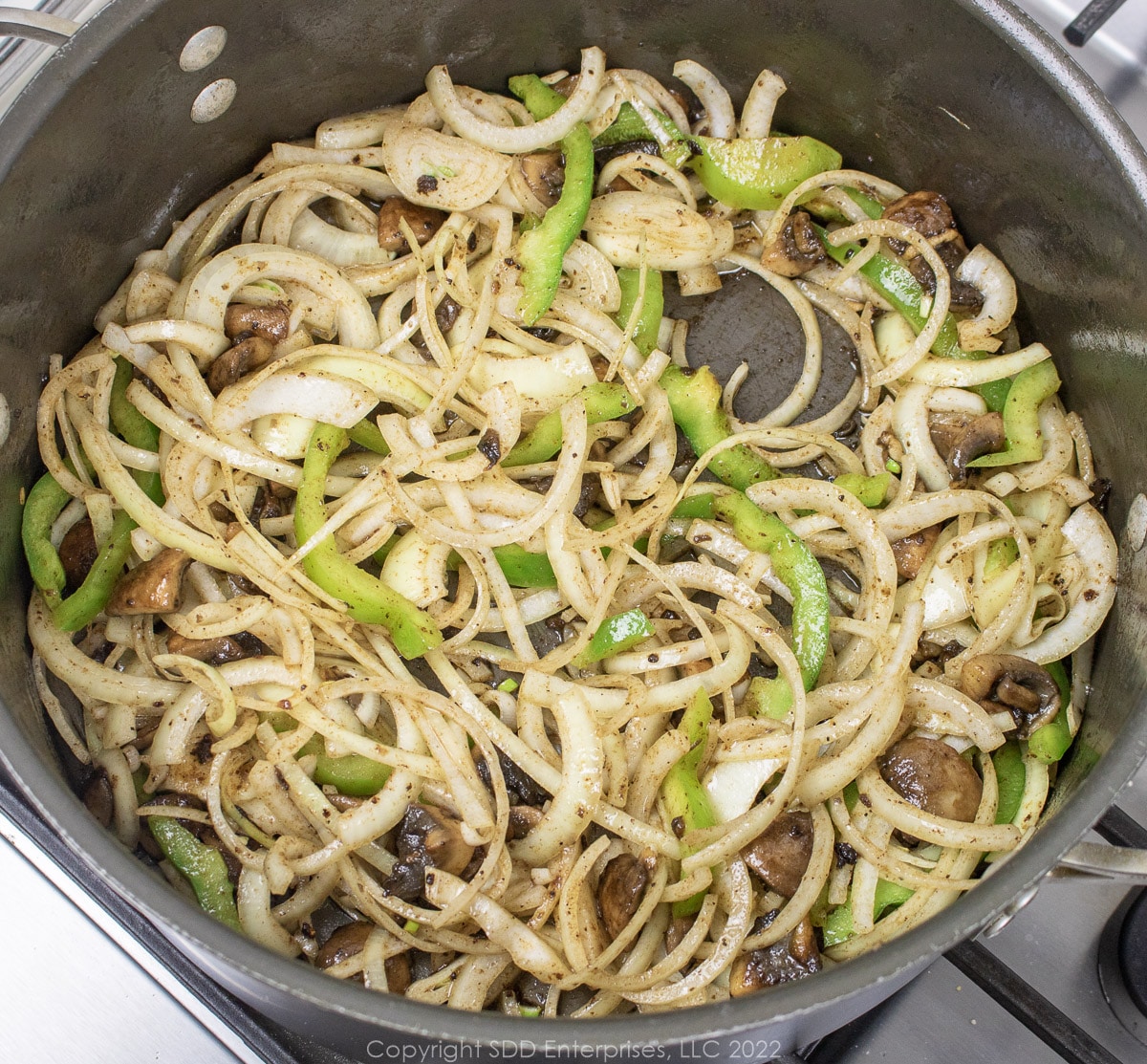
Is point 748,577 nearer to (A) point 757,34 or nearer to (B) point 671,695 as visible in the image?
(B) point 671,695

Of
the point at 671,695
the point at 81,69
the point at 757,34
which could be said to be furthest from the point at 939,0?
the point at 81,69

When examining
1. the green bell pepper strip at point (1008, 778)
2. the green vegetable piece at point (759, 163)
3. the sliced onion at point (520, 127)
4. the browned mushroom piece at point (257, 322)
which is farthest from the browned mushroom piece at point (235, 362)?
the green bell pepper strip at point (1008, 778)

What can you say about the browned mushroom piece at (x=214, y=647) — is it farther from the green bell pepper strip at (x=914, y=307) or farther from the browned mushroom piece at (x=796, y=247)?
the green bell pepper strip at (x=914, y=307)

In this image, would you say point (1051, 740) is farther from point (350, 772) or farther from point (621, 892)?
point (350, 772)

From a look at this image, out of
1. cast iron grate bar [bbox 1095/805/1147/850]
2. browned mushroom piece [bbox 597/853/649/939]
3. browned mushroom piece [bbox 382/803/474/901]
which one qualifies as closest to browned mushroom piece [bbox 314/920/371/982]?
browned mushroom piece [bbox 382/803/474/901]

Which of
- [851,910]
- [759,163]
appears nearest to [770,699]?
[851,910]
